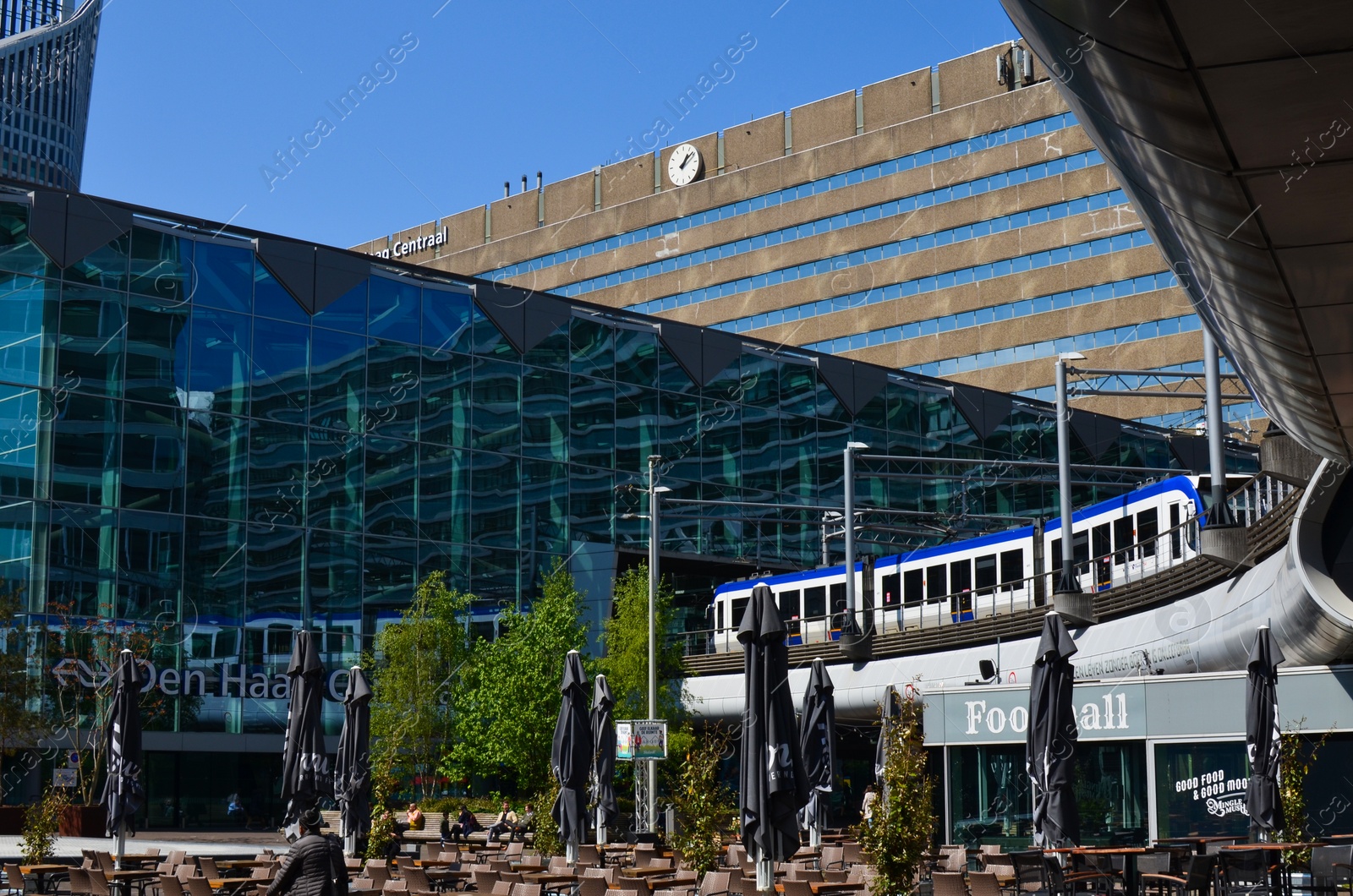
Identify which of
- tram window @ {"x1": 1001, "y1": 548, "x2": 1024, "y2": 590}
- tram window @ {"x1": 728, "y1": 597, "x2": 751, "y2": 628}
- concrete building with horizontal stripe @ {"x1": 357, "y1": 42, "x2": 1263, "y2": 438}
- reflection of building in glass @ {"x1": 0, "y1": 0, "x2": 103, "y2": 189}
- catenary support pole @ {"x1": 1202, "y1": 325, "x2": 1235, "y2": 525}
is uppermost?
reflection of building in glass @ {"x1": 0, "y1": 0, "x2": 103, "y2": 189}

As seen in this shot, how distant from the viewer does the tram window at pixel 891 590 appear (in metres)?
45.5

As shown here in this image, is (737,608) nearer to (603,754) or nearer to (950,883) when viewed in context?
(603,754)

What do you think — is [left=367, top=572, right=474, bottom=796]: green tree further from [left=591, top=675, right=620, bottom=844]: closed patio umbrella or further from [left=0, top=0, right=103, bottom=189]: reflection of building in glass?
[left=0, top=0, right=103, bottom=189]: reflection of building in glass

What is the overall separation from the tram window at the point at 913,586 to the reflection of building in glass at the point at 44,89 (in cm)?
9737

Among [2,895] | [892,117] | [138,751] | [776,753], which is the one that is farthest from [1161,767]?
[892,117]

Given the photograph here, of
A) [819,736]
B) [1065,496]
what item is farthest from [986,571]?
[819,736]

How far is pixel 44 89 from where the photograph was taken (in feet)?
412

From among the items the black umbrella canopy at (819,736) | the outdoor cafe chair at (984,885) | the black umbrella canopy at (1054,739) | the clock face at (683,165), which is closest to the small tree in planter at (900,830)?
the outdoor cafe chair at (984,885)

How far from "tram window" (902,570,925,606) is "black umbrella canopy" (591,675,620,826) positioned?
1875cm

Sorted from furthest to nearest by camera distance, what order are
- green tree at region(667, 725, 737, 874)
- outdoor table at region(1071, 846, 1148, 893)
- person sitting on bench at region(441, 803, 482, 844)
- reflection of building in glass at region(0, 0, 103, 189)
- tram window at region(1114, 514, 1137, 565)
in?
1. reflection of building in glass at region(0, 0, 103, 189)
2. tram window at region(1114, 514, 1137, 565)
3. person sitting on bench at region(441, 803, 482, 844)
4. green tree at region(667, 725, 737, 874)
5. outdoor table at region(1071, 846, 1148, 893)

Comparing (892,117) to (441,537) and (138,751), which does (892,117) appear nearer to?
(441,537)

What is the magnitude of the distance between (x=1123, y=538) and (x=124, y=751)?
23947 mm

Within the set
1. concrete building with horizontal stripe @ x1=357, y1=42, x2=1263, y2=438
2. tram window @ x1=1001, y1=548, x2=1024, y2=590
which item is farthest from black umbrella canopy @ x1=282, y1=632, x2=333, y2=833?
concrete building with horizontal stripe @ x1=357, y1=42, x2=1263, y2=438

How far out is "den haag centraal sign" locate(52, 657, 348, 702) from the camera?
3806 cm
